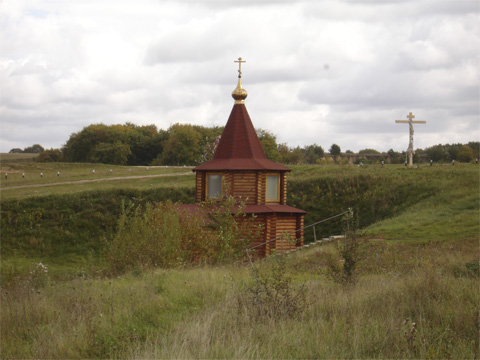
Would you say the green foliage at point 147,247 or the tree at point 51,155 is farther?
the tree at point 51,155

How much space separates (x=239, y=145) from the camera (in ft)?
90.9

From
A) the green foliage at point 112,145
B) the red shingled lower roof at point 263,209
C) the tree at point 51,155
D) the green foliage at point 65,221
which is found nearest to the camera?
the red shingled lower roof at point 263,209

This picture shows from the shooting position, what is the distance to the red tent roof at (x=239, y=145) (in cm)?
2731

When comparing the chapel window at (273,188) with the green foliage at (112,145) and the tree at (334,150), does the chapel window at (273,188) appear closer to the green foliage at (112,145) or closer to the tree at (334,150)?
the green foliage at (112,145)

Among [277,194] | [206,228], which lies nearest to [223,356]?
[206,228]

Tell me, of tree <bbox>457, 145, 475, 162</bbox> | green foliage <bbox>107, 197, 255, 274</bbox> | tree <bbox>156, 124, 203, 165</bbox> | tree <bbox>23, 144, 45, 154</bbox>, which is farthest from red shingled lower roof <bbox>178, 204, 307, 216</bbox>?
Result: tree <bbox>23, 144, 45, 154</bbox>

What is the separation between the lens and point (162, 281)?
1171 centimetres

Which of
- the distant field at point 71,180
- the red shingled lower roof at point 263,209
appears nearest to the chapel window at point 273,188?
the red shingled lower roof at point 263,209

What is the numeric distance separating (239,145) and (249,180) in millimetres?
1976

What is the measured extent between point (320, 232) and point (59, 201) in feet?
56.1

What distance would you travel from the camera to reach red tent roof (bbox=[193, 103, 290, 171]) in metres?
27.3

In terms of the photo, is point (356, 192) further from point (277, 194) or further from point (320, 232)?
point (277, 194)

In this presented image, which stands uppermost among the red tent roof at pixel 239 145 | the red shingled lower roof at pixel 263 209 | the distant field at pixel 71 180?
the red tent roof at pixel 239 145

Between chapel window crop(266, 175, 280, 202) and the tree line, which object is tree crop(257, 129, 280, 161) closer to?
the tree line
